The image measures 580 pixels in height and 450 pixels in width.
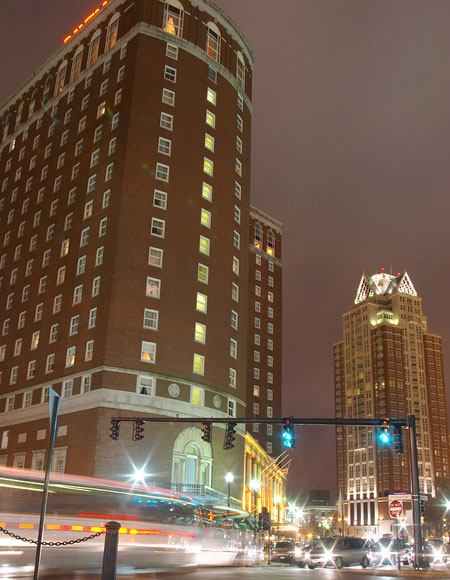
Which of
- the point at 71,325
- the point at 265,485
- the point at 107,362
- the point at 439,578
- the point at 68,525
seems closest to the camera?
the point at 68,525

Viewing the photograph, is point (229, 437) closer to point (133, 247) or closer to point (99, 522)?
point (99, 522)

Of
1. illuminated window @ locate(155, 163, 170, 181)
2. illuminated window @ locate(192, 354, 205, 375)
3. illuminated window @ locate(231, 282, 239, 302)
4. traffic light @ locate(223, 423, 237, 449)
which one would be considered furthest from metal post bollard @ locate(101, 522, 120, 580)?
illuminated window @ locate(231, 282, 239, 302)

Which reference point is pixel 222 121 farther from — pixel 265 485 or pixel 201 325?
pixel 265 485

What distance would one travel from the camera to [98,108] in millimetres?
70000

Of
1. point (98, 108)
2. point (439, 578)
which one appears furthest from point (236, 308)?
point (439, 578)

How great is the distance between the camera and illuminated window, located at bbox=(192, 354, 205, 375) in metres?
59.4

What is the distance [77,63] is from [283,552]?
6063 cm

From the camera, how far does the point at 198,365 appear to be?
197ft

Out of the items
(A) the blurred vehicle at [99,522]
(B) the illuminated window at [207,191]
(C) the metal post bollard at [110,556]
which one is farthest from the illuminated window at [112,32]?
(C) the metal post bollard at [110,556]

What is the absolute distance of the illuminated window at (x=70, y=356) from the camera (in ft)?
192

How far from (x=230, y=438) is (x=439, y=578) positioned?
13699 millimetres

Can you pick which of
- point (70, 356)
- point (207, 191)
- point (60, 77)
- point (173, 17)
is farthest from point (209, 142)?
point (70, 356)

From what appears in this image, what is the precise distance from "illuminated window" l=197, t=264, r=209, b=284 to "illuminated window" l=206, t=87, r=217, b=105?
2020 centimetres

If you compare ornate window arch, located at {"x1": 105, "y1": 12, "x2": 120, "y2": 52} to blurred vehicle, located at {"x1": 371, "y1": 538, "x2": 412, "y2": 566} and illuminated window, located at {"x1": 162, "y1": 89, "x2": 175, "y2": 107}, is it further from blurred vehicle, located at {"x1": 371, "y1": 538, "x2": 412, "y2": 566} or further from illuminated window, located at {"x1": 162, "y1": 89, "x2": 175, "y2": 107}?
blurred vehicle, located at {"x1": 371, "y1": 538, "x2": 412, "y2": 566}
